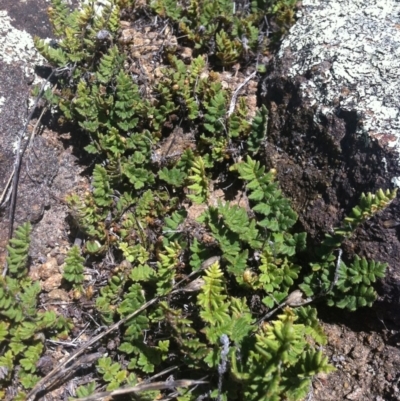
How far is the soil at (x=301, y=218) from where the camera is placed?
10.6 ft

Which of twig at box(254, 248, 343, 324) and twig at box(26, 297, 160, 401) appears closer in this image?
twig at box(254, 248, 343, 324)

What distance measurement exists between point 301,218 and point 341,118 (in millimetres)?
676

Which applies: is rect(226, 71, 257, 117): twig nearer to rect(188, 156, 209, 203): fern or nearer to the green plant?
rect(188, 156, 209, 203): fern

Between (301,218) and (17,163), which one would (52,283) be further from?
(301,218)

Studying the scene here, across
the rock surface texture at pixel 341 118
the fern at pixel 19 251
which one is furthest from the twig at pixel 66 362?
the rock surface texture at pixel 341 118

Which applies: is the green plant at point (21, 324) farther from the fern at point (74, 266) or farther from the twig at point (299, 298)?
the twig at point (299, 298)

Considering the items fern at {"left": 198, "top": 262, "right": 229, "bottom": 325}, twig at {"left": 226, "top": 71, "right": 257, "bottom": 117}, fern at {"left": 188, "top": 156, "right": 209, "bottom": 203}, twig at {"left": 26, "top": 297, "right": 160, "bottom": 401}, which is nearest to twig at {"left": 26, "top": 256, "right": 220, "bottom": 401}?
twig at {"left": 26, "top": 297, "right": 160, "bottom": 401}

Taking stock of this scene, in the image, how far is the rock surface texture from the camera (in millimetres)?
3248

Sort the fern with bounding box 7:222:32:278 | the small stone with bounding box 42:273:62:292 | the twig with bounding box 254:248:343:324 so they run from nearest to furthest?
1. the twig with bounding box 254:248:343:324
2. the fern with bounding box 7:222:32:278
3. the small stone with bounding box 42:273:62:292

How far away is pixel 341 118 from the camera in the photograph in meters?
3.51

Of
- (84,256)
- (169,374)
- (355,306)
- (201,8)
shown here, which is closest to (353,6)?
(201,8)

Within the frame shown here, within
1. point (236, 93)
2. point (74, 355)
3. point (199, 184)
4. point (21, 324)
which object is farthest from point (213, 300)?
point (236, 93)

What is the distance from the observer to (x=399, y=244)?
3.17 meters

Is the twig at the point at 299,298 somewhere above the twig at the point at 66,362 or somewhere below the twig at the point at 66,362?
above
